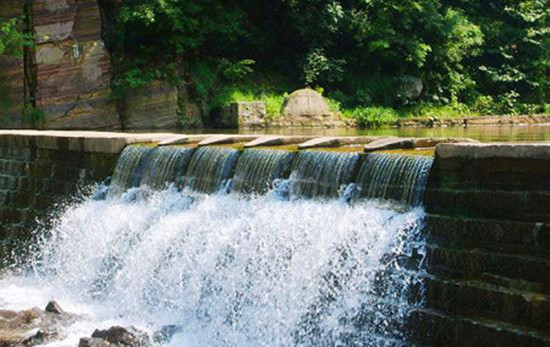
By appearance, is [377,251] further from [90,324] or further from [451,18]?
[451,18]

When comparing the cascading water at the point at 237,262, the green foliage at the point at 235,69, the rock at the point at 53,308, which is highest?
the green foliage at the point at 235,69

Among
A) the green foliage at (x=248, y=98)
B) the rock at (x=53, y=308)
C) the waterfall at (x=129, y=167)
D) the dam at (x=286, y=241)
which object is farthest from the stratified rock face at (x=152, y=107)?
the rock at (x=53, y=308)

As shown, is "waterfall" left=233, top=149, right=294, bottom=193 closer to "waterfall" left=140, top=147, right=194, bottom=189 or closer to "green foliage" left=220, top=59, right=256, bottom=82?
"waterfall" left=140, top=147, right=194, bottom=189

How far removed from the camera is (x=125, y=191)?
330 inches

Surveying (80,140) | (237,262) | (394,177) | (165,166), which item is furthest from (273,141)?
(80,140)

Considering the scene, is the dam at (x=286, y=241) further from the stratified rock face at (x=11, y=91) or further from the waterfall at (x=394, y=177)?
the stratified rock face at (x=11, y=91)

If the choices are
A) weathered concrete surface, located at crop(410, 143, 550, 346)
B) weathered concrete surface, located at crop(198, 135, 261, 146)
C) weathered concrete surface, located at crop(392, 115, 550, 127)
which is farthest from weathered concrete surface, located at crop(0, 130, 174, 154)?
weathered concrete surface, located at crop(392, 115, 550, 127)

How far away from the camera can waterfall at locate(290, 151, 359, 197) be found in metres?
6.37

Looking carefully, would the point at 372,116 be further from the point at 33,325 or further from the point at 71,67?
the point at 33,325

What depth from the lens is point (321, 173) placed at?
6.53 m

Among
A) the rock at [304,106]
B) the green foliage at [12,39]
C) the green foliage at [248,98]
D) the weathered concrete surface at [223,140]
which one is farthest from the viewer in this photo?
the green foliage at [248,98]

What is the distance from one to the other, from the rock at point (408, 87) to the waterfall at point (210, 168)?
527 inches

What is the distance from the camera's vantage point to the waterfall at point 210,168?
745 cm

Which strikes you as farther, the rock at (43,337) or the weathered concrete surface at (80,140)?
the weathered concrete surface at (80,140)
